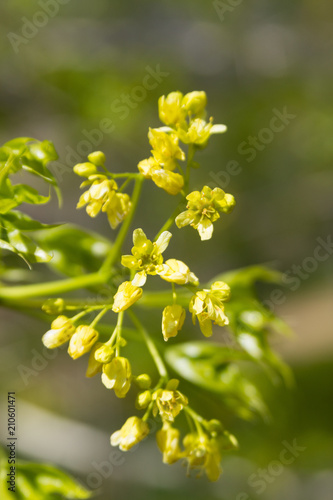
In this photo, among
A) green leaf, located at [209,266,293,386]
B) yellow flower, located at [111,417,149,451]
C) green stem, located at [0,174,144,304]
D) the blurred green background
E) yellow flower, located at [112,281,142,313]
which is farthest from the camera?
the blurred green background

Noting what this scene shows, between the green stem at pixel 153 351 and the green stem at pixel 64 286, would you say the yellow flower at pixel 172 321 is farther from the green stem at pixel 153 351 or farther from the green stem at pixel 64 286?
the green stem at pixel 64 286

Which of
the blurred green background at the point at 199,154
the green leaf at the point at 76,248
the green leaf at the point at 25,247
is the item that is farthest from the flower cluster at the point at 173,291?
the blurred green background at the point at 199,154

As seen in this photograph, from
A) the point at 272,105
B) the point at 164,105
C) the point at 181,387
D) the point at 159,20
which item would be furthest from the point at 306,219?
the point at 164,105

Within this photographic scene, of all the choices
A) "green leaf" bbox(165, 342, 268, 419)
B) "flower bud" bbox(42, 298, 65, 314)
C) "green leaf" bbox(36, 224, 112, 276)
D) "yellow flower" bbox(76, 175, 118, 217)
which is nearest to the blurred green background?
"green leaf" bbox(165, 342, 268, 419)

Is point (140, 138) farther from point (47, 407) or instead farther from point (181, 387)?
point (181, 387)

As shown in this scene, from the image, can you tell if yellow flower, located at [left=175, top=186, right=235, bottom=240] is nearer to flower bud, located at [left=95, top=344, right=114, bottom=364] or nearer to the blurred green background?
flower bud, located at [left=95, top=344, right=114, bottom=364]

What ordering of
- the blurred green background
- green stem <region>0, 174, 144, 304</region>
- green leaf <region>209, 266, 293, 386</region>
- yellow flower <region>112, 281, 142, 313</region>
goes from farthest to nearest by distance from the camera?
the blurred green background < green leaf <region>209, 266, 293, 386</region> < green stem <region>0, 174, 144, 304</region> < yellow flower <region>112, 281, 142, 313</region>
